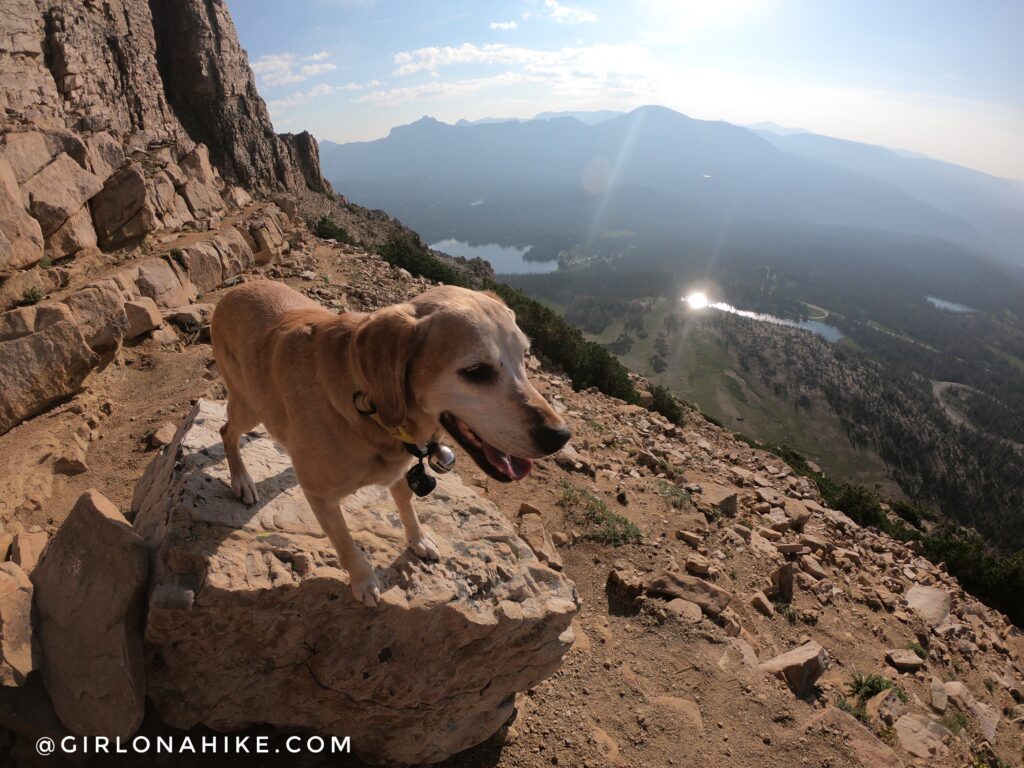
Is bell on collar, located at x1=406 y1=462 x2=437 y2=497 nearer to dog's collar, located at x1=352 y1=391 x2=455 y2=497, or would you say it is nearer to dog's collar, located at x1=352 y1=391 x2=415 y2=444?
dog's collar, located at x1=352 y1=391 x2=455 y2=497

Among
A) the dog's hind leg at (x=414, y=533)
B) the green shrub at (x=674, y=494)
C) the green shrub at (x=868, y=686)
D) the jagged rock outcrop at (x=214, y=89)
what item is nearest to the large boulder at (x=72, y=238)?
the dog's hind leg at (x=414, y=533)

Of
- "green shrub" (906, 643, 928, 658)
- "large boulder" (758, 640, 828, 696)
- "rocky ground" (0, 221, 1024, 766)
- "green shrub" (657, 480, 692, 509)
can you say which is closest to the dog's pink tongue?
"rocky ground" (0, 221, 1024, 766)

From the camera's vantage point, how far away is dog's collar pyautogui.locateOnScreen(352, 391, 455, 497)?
2.81 m

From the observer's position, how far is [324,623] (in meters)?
3.55

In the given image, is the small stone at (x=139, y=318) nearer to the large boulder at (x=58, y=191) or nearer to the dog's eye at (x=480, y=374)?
the large boulder at (x=58, y=191)

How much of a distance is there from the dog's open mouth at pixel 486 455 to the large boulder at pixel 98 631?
7.47ft

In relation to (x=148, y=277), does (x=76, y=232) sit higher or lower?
higher

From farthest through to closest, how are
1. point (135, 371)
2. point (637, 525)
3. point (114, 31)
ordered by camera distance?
1. point (114, 31)
2. point (135, 371)
3. point (637, 525)

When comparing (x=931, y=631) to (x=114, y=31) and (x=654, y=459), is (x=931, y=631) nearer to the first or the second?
(x=654, y=459)

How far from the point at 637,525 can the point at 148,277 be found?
40.5 feet

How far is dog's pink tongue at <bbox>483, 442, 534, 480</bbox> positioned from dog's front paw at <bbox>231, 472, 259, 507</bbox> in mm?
2318

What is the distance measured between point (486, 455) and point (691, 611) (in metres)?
4.63

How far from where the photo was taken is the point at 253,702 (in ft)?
11.8

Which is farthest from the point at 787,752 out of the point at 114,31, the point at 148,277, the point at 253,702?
the point at 114,31
